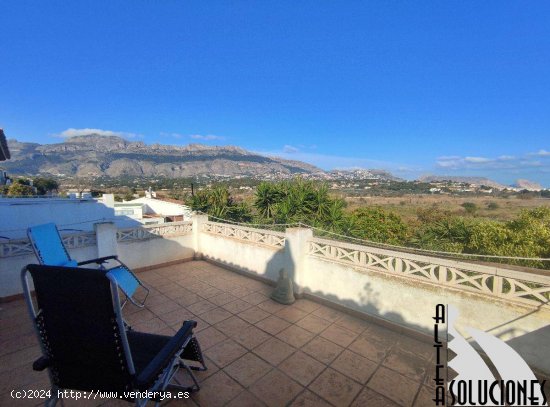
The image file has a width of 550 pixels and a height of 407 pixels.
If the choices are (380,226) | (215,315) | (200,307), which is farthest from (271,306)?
(380,226)

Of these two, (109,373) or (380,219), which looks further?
(380,219)

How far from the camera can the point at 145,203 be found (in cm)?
2558

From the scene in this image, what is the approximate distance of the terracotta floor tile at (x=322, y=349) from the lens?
11.2 ft

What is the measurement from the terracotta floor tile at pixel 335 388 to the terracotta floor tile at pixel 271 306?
5.38ft

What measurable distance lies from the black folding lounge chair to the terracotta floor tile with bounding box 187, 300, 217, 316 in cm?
259

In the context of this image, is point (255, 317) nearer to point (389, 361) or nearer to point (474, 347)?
point (389, 361)

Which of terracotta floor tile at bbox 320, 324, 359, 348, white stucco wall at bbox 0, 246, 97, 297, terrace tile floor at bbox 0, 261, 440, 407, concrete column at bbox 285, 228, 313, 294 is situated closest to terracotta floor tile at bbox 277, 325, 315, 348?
terrace tile floor at bbox 0, 261, 440, 407

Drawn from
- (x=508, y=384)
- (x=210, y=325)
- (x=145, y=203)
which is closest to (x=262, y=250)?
(x=210, y=325)

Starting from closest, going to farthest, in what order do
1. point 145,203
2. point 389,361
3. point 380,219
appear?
point 389,361, point 380,219, point 145,203

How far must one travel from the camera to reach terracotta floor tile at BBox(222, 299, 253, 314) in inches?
182

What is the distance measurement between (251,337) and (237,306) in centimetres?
102

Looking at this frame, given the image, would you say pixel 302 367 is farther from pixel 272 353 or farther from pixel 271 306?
pixel 271 306

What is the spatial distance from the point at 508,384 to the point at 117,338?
3894 mm

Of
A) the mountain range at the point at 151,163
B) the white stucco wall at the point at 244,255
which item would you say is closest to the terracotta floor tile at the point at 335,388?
the white stucco wall at the point at 244,255
